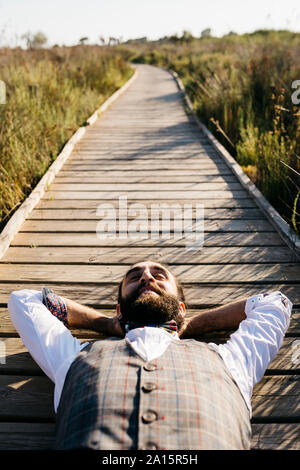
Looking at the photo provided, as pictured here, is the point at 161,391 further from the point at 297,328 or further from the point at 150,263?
the point at 297,328

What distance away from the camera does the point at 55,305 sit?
1.99 meters

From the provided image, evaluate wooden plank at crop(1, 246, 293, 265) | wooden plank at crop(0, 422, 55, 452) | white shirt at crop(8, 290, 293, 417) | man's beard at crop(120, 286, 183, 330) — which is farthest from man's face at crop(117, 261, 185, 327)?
wooden plank at crop(1, 246, 293, 265)

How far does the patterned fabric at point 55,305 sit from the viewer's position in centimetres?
197

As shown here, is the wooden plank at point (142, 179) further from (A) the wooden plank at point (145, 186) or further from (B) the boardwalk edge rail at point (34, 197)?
(B) the boardwalk edge rail at point (34, 197)

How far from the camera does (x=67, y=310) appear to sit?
2037 millimetres

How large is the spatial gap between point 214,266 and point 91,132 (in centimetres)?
451

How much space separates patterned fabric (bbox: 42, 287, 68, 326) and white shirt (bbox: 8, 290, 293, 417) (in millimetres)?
43

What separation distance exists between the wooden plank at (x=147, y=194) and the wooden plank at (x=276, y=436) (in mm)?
2498

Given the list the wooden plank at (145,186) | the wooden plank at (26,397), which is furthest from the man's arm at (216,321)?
the wooden plank at (145,186)

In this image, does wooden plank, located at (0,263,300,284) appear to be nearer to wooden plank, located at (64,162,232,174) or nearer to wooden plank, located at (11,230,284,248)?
wooden plank, located at (11,230,284,248)

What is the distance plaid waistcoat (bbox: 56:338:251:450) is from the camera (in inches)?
46.3

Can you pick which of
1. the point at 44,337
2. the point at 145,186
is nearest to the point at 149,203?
the point at 145,186

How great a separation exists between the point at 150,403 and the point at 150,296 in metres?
0.63

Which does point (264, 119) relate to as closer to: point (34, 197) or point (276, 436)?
point (34, 197)
